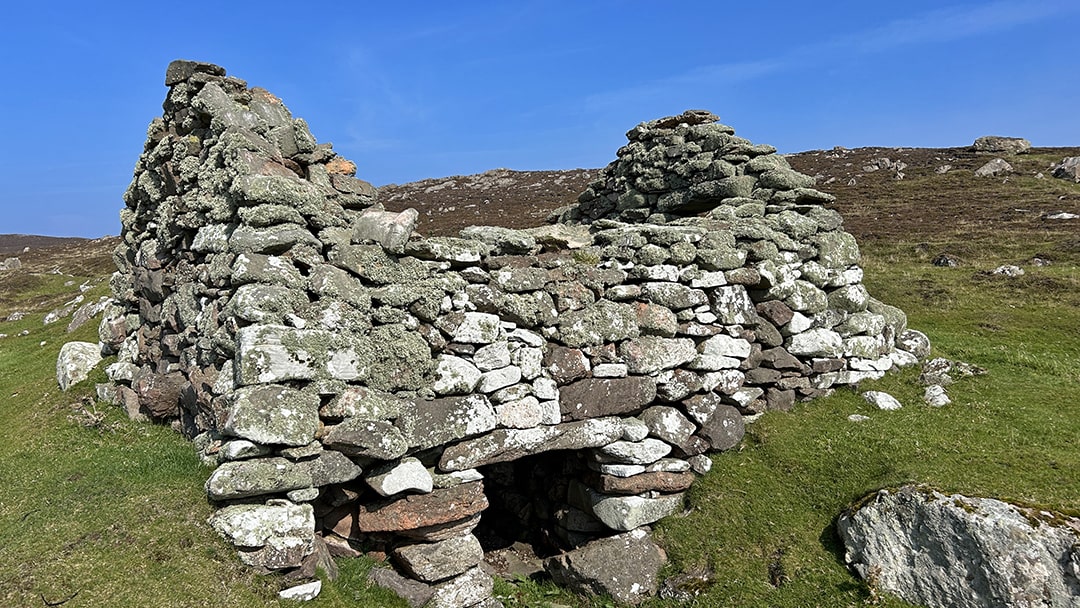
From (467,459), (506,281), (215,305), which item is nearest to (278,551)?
(467,459)

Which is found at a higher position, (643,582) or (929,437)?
(929,437)

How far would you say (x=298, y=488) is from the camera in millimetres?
6750

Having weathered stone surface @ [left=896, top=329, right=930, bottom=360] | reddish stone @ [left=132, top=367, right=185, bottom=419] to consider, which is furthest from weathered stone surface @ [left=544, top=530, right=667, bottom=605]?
weathered stone surface @ [left=896, top=329, right=930, bottom=360]

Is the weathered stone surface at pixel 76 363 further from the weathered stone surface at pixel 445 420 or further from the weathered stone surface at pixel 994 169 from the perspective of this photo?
the weathered stone surface at pixel 994 169

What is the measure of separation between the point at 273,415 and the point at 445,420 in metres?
2.06

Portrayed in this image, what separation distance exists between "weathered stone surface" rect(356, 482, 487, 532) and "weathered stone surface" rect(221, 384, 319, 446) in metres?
1.51

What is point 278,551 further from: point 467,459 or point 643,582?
point 643,582

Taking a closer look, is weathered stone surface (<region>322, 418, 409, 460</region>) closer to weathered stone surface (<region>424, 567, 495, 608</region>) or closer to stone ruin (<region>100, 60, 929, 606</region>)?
stone ruin (<region>100, 60, 929, 606</region>)

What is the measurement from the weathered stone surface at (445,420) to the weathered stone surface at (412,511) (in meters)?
0.70

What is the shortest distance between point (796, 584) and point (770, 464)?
6.61 ft

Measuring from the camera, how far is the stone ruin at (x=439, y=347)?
22.9ft

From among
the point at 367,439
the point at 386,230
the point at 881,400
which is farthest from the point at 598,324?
the point at 881,400

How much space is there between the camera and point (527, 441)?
8469mm

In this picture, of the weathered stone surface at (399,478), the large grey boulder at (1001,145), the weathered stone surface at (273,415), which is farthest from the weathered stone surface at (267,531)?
the large grey boulder at (1001,145)
